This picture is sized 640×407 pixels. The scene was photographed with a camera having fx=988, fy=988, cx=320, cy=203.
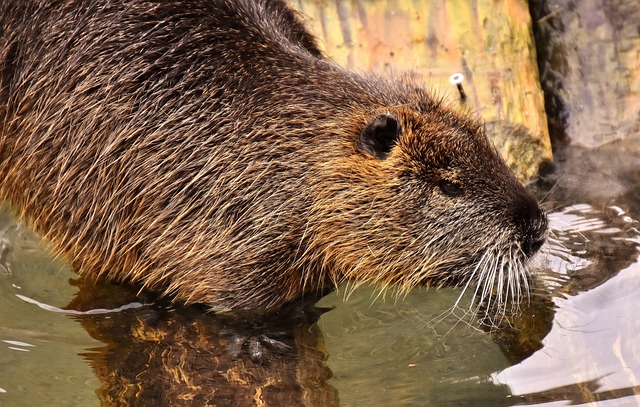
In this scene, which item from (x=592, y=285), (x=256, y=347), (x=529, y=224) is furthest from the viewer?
(x=592, y=285)

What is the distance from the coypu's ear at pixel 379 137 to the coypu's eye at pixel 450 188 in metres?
0.26

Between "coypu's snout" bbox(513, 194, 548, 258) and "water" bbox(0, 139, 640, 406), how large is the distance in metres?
0.32

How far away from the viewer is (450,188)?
4.11 meters

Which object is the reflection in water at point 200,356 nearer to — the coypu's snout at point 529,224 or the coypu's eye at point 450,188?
the coypu's eye at point 450,188

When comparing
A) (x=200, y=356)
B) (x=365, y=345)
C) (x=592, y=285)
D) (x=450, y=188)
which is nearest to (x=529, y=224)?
(x=450, y=188)

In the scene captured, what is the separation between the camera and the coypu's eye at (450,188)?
4.10m

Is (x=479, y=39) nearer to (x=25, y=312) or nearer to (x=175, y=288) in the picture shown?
(x=175, y=288)

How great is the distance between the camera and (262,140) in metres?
4.25

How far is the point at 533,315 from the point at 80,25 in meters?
2.34

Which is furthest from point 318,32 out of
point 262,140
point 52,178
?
point 52,178

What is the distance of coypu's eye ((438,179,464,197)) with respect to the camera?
410 cm

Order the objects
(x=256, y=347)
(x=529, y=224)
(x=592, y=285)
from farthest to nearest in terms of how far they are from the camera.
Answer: (x=592, y=285) → (x=256, y=347) → (x=529, y=224)

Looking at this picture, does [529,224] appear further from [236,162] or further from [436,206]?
[236,162]

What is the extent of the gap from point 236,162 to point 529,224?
1263 mm
